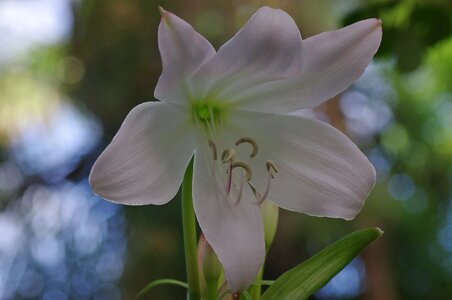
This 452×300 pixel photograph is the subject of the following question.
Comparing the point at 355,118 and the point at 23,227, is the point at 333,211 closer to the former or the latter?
the point at 23,227

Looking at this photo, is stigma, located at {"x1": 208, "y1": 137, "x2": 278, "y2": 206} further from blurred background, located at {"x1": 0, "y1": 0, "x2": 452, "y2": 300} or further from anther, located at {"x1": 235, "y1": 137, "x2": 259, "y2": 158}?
blurred background, located at {"x1": 0, "y1": 0, "x2": 452, "y2": 300}

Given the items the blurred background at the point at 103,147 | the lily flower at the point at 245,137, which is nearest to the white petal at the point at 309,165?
the lily flower at the point at 245,137

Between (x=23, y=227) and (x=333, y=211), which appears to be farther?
(x=23, y=227)

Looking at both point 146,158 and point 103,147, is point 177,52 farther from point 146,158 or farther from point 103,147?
point 103,147

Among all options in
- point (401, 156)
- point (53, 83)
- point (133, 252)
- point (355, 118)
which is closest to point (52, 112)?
point (53, 83)

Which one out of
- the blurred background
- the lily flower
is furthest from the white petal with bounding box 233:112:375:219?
the blurred background
